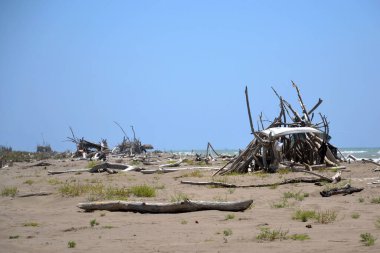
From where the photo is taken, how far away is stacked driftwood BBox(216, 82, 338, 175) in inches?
734

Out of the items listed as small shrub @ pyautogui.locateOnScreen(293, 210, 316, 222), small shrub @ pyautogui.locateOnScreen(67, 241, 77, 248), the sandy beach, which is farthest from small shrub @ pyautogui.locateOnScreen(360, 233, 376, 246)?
small shrub @ pyautogui.locateOnScreen(67, 241, 77, 248)

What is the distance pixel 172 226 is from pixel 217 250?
2.09 m

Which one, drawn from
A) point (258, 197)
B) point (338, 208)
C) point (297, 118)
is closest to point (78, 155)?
point (297, 118)

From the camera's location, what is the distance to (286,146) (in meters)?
20.7

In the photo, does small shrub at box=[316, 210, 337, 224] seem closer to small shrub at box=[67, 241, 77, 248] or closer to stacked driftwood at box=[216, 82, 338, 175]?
small shrub at box=[67, 241, 77, 248]

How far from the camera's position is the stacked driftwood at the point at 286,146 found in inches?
734

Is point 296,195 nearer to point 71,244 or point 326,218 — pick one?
point 326,218

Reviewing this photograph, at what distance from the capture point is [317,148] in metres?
20.1

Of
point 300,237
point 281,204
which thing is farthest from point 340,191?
point 300,237

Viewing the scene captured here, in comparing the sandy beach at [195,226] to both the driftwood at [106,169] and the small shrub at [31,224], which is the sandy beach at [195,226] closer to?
the small shrub at [31,224]

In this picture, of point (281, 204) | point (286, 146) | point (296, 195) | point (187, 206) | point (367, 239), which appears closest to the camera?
point (367, 239)

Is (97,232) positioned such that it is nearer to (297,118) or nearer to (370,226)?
(370,226)

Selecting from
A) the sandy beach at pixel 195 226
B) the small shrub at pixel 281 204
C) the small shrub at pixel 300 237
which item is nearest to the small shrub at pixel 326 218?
the sandy beach at pixel 195 226

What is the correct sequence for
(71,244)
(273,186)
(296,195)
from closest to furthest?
(71,244) < (296,195) < (273,186)
